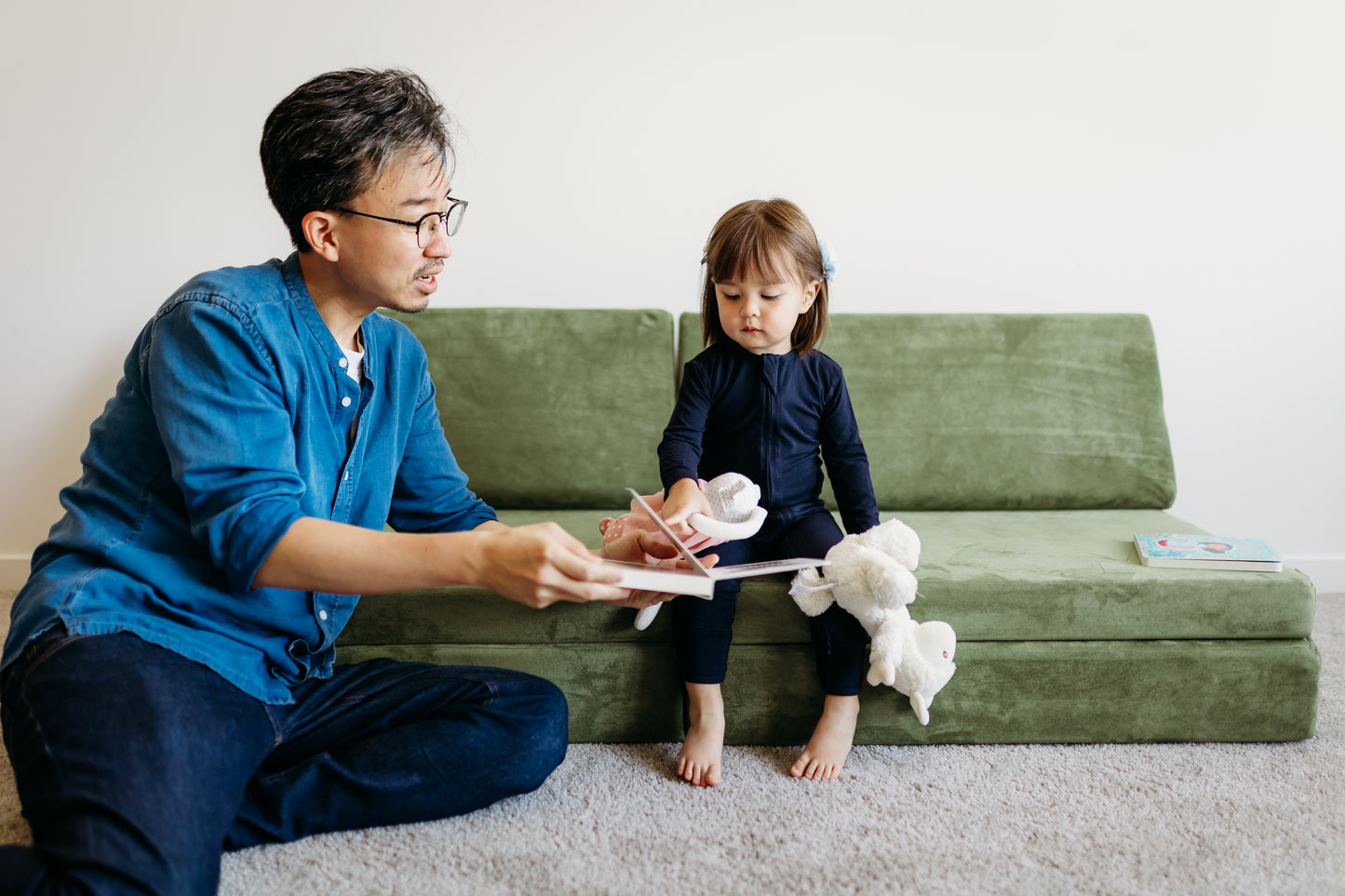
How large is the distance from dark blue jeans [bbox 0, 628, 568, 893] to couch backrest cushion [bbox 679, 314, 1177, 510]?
1.06 meters

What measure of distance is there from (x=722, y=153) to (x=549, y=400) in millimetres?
821

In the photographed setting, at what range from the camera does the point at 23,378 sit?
253 cm

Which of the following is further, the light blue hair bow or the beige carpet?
the light blue hair bow

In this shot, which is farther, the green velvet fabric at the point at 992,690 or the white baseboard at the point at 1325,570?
the white baseboard at the point at 1325,570

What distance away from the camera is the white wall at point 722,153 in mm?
2404

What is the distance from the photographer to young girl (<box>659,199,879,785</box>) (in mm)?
1613

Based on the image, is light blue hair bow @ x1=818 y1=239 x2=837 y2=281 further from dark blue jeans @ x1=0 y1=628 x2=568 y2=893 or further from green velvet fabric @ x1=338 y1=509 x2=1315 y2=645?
dark blue jeans @ x1=0 y1=628 x2=568 y2=893

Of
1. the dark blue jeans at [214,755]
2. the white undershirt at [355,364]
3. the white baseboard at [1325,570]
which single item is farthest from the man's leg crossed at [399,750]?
the white baseboard at [1325,570]

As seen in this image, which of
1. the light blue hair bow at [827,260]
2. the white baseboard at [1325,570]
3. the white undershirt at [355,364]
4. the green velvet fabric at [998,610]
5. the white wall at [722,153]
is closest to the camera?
the white undershirt at [355,364]

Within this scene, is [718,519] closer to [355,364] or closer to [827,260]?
[827,260]

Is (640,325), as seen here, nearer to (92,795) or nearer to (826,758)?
(826,758)

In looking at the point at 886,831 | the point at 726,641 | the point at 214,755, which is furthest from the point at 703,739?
the point at 214,755

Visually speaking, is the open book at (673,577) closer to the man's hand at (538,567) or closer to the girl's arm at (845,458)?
the man's hand at (538,567)

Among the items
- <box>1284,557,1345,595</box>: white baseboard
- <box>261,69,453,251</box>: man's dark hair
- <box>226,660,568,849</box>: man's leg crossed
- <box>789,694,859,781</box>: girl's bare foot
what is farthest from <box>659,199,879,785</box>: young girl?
<box>1284,557,1345,595</box>: white baseboard
